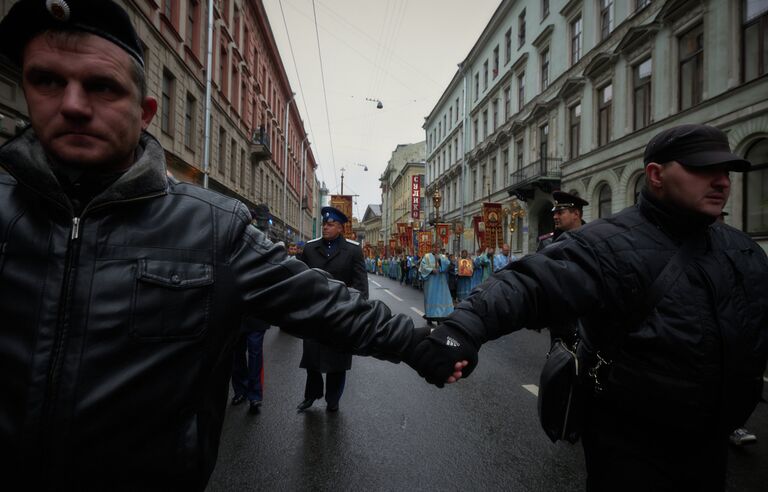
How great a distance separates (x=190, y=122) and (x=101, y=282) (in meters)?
18.8

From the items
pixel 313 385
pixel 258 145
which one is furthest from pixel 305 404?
pixel 258 145

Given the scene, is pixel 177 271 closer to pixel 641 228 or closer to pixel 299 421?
pixel 641 228

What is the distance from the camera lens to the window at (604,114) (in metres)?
18.0

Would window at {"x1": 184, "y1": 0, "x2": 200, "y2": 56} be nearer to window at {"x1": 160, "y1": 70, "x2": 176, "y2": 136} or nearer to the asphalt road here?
window at {"x1": 160, "y1": 70, "x2": 176, "y2": 136}

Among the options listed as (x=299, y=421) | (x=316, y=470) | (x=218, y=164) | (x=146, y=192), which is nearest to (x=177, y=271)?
(x=146, y=192)

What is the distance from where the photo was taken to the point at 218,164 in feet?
67.9

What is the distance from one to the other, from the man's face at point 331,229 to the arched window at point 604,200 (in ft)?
51.3

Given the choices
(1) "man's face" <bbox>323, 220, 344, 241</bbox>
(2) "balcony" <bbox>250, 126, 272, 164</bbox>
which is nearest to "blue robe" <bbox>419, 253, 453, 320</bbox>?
(1) "man's face" <bbox>323, 220, 344, 241</bbox>

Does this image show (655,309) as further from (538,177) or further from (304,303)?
(538,177)

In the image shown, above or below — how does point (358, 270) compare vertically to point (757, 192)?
below

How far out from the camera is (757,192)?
11.0m

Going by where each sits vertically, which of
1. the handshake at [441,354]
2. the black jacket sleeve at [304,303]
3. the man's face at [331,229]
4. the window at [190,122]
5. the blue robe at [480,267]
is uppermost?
the window at [190,122]

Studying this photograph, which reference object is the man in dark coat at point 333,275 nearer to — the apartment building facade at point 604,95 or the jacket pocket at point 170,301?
the jacket pocket at point 170,301

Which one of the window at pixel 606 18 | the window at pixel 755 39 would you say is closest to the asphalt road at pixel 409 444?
the window at pixel 755 39
